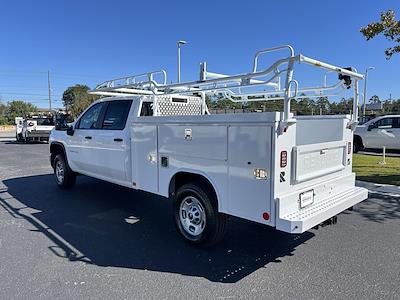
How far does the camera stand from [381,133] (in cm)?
1501

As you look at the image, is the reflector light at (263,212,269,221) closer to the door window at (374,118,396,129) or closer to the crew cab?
the door window at (374,118,396,129)

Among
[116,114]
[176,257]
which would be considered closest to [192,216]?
[176,257]

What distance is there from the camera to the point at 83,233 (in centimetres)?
506

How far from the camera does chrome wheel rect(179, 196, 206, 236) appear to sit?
175 inches

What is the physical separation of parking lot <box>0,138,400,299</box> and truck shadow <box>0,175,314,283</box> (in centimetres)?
1

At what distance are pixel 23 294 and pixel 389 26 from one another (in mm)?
9134

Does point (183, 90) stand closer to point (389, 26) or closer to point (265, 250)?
point (265, 250)

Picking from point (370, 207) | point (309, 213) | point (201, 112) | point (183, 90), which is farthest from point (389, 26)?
point (309, 213)

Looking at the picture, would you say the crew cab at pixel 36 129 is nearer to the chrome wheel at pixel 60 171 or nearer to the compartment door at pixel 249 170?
the chrome wheel at pixel 60 171

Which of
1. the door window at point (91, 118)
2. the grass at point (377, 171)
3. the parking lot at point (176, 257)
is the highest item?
the door window at point (91, 118)

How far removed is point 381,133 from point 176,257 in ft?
44.7

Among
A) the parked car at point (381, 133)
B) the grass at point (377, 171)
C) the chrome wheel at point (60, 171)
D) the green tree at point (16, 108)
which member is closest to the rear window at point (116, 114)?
the chrome wheel at point (60, 171)

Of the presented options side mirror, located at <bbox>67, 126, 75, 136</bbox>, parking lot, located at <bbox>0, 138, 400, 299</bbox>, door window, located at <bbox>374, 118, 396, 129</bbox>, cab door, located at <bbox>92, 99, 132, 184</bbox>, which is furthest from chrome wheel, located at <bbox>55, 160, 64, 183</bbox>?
door window, located at <bbox>374, 118, 396, 129</bbox>

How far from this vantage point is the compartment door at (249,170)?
11.9ft
